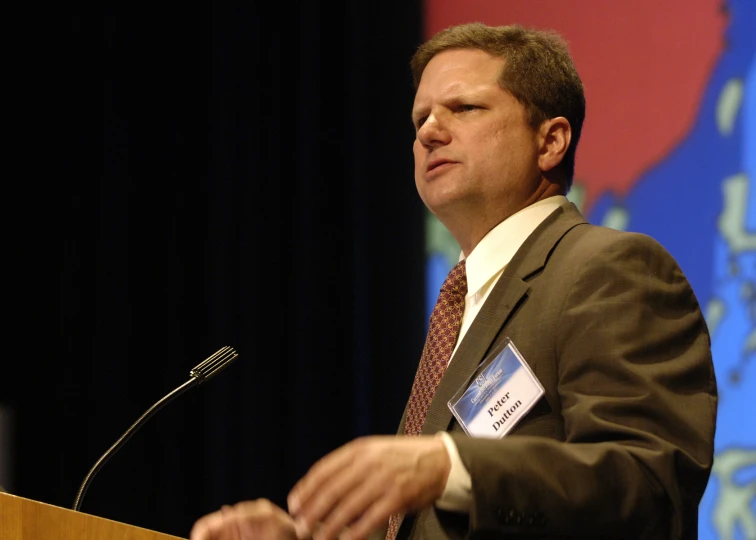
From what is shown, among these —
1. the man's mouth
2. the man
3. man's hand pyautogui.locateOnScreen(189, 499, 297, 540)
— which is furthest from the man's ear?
man's hand pyautogui.locateOnScreen(189, 499, 297, 540)

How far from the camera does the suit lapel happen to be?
60.8 inches

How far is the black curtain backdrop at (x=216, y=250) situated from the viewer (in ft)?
11.8

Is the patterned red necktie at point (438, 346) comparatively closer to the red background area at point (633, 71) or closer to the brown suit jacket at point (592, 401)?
the brown suit jacket at point (592, 401)

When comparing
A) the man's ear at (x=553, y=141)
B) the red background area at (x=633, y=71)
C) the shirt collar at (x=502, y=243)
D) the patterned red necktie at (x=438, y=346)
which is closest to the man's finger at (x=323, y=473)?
the patterned red necktie at (x=438, y=346)

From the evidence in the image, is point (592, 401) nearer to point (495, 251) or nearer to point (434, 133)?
point (495, 251)

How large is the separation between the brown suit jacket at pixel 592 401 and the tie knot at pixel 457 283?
0.65 ft

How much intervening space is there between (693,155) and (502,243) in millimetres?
1202

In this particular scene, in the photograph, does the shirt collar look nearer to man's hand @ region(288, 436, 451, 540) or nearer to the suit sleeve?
the suit sleeve

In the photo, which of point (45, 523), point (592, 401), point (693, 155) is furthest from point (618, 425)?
point (693, 155)

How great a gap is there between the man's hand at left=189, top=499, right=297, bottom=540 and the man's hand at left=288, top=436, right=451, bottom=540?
389mm

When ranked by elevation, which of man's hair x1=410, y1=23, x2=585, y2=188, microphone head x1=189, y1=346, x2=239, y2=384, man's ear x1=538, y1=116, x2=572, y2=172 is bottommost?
microphone head x1=189, y1=346, x2=239, y2=384

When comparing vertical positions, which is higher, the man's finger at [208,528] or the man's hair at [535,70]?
the man's hair at [535,70]

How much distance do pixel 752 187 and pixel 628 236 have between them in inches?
51.2

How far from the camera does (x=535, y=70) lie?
2.01 m
